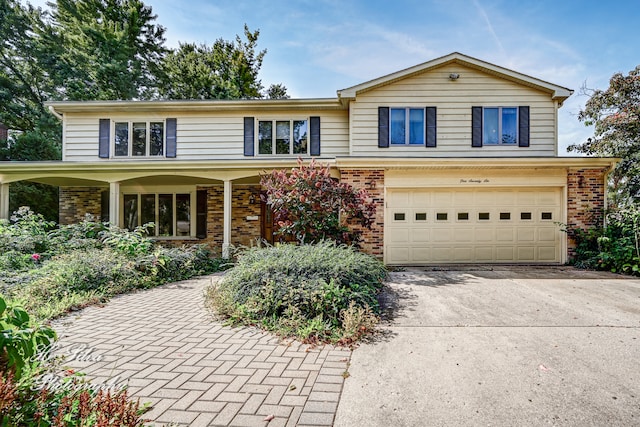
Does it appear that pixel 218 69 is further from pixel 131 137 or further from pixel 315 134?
pixel 315 134

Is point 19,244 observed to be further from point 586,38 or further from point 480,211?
point 586,38

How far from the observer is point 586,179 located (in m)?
8.84

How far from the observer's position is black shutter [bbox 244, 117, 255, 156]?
36.7 feet

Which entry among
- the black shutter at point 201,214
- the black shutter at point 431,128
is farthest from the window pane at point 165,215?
the black shutter at point 431,128

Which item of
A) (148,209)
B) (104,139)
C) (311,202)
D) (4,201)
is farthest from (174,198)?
(311,202)

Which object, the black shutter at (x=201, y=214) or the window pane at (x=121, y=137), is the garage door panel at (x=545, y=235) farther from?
the window pane at (x=121, y=137)

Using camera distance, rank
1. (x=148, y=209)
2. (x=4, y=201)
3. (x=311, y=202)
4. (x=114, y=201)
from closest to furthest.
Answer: (x=311, y=202) < (x=114, y=201) < (x=4, y=201) < (x=148, y=209)

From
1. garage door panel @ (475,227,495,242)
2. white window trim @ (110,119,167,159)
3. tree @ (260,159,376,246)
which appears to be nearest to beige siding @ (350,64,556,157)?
garage door panel @ (475,227,495,242)

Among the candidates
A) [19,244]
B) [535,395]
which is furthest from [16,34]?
[535,395]

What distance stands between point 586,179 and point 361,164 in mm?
6371

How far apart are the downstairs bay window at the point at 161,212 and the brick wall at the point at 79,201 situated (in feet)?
3.21

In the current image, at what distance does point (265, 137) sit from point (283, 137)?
658mm

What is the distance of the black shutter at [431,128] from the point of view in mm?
10312

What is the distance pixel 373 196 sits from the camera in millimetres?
8828
